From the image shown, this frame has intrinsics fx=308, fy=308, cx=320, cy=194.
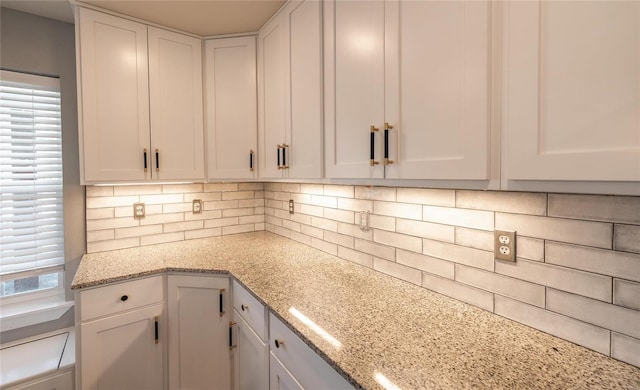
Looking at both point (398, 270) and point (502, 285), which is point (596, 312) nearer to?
point (502, 285)

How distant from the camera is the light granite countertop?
0.73 metres

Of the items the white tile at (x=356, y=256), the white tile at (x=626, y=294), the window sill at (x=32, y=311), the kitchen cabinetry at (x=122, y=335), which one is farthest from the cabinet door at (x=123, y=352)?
the white tile at (x=626, y=294)

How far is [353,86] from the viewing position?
1201mm

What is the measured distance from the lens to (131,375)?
Answer: 63.3 inches

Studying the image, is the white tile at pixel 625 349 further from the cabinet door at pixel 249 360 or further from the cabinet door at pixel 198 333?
the cabinet door at pixel 198 333

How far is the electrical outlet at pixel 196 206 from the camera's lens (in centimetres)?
229

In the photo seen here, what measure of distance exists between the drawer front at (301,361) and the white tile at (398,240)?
61 cm

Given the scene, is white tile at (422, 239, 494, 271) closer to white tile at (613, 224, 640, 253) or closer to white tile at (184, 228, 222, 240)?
white tile at (613, 224, 640, 253)

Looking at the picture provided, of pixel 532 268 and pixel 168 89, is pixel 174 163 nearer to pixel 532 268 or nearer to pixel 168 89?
pixel 168 89

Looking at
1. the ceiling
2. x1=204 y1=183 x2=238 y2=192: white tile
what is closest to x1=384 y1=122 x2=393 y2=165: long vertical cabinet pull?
the ceiling

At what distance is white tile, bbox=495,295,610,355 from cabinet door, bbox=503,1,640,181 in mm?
486

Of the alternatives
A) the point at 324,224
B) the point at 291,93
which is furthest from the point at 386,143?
the point at 324,224

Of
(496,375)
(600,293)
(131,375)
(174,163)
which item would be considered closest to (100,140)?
(174,163)

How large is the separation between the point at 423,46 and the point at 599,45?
0.43 m
